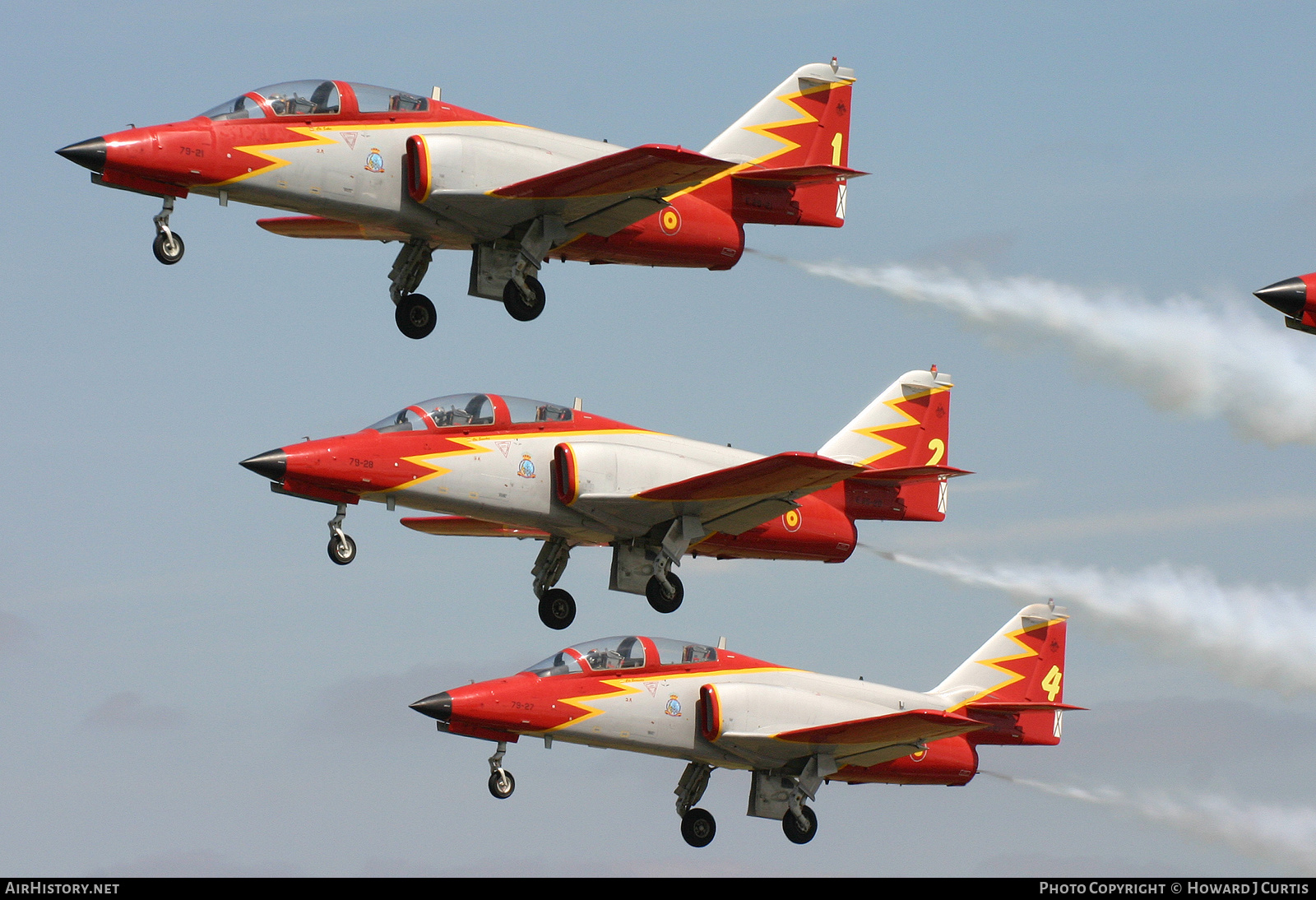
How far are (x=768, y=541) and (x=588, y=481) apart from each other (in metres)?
4.64

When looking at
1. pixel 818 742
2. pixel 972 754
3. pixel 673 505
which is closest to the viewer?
pixel 673 505

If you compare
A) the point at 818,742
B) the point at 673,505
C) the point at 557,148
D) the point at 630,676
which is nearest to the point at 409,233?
the point at 557,148

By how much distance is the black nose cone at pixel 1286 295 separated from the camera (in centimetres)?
3086

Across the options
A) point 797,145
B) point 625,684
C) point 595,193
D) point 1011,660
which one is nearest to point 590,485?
point 625,684

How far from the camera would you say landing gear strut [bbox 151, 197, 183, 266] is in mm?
37156

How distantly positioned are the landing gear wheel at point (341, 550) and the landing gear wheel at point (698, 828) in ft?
33.2

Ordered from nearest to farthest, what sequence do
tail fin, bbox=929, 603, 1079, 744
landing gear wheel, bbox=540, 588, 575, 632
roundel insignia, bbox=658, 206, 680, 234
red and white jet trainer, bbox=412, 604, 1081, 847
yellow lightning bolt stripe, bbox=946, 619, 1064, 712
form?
roundel insignia, bbox=658, 206, 680, 234, red and white jet trainer, bbox=412, 604, 1081, 847, landing gear wheel, bbox=540, 588, 575, 632, tail fin, bbox=929, 603, 1079, 744, yellow lightning bolt stripe, bbox=946, 619, 1064, 712

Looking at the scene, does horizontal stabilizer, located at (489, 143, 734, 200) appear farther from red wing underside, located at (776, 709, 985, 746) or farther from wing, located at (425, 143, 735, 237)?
red wing underside, located at (776, 709, 985, 746)

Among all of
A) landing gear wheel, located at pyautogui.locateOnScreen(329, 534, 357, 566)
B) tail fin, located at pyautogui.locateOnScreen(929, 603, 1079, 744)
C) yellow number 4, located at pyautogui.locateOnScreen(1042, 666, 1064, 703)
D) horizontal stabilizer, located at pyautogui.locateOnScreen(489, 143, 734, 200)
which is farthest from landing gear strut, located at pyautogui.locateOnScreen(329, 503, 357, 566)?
yellow number 4, located at pyautogui.locateOnScreen(1042, 666, 1064, 703)

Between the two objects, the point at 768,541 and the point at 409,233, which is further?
the point at 768,541

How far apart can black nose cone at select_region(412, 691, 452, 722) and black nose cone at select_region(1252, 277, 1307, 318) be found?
678 inches

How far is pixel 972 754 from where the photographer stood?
48.2 metres

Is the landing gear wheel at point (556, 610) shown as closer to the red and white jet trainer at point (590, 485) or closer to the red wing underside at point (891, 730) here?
the red and white jet trainer at point (590, 485)

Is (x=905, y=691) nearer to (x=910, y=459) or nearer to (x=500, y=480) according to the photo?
(x=910, y=459)
